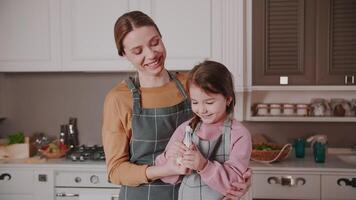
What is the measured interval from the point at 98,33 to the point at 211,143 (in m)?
1.74

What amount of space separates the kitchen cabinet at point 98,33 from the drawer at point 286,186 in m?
0.64

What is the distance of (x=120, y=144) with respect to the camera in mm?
1185

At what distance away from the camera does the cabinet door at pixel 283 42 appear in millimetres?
2492

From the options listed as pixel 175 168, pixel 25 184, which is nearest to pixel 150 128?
pixel 175 168

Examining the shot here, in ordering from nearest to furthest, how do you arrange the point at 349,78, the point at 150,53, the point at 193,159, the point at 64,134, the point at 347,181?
the point at 193,159
the point at 150,53
the point at 347,181
the point at 349,78
the point at 64,134

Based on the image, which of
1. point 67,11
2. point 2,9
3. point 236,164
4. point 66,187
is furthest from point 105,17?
point 236,164

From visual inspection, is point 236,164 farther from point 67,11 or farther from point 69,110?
point 69,110

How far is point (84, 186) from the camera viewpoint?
2.45 meters

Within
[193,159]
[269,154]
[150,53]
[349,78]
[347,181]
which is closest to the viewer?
[193,159]

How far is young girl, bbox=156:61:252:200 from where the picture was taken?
0.98 metres

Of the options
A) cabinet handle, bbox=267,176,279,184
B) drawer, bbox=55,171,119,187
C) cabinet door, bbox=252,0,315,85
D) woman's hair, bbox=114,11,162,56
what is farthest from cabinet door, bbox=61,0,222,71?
woman's hair, bbox=114,11,162,56

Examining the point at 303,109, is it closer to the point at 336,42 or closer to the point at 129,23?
the point at 336,42

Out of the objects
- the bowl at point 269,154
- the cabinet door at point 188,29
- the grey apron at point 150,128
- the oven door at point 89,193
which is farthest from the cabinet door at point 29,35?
the grey apron at point 150,128

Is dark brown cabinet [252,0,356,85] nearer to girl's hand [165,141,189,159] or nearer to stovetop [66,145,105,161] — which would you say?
stovetop [66,145,105,161]
